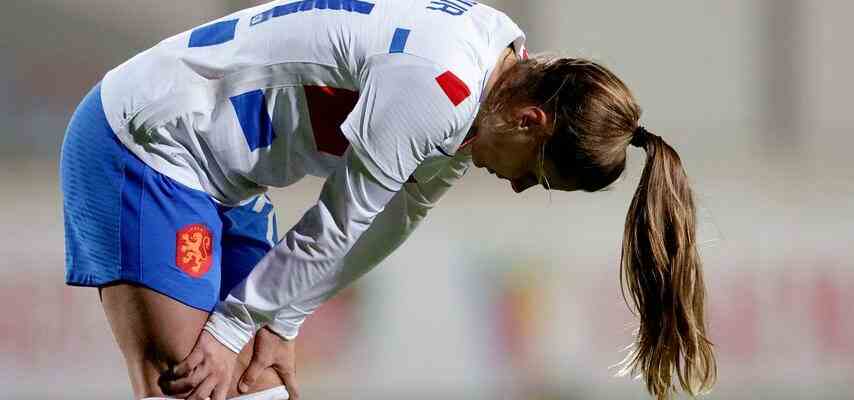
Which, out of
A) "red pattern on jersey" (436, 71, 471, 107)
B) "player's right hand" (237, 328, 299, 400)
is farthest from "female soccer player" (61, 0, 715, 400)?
"player's right hand" (237, 328, 299, 400)

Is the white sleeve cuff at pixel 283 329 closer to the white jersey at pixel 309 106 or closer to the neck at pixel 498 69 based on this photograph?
the white jersey at pixel 309 106

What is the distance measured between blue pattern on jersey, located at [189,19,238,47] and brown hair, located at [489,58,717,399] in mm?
350

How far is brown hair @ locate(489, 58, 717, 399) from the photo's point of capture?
1616 millimetres

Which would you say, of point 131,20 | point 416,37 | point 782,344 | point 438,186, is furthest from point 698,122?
point 416,37

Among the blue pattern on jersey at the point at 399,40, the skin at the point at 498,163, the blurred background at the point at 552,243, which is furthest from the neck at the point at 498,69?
the blurred background at the point at 552,243

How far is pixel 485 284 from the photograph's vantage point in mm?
4039

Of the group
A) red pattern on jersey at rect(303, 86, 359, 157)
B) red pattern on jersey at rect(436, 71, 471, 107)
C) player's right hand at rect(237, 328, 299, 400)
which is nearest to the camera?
red pattern on jersey at rect(436, 71, 471, 107)

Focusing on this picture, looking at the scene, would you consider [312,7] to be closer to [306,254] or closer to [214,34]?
[214,34]

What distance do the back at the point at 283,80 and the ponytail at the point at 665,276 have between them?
0.87ft

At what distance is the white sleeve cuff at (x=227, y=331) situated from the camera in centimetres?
169

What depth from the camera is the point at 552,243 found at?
4.16 metres

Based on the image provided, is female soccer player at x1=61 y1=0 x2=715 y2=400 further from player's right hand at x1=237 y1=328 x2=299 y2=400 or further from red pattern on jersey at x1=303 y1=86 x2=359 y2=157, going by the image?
player's right hand at x1=237 y1=328 x2=299 y2=400

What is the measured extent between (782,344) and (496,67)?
286 cm

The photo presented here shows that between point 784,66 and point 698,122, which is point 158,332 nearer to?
point 698,122
